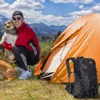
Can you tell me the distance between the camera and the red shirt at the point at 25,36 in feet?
27.3

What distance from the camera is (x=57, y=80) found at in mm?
7695

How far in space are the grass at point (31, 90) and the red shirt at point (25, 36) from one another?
3.37ft

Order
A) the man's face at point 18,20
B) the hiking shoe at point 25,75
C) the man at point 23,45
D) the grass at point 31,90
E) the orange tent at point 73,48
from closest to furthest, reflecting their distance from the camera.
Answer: the grass at point 31,90, the orange tent at point 73,48, the hiking shoe at point 25,75, the man at point 23,45, the man's face at point 18,20

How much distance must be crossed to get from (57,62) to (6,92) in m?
2.15

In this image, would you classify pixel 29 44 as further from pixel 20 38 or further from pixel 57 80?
pixel 57 80

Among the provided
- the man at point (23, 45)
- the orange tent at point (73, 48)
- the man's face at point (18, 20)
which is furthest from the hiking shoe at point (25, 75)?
the man's face at point (18, 20)

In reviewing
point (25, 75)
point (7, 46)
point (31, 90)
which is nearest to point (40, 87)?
point (31, 90)

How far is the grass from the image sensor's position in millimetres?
6172

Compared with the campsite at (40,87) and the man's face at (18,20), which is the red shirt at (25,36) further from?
the campsite at (40,87)

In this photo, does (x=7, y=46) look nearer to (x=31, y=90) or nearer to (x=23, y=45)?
(x=23, y=45)

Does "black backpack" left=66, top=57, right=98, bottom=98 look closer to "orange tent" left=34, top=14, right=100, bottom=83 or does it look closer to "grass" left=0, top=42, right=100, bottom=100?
"grass" left=0, top=42, right=100, bottom=100

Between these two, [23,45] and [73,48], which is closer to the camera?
[73,48]

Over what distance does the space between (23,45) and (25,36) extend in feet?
0.83

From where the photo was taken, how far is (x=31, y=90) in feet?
22.4
